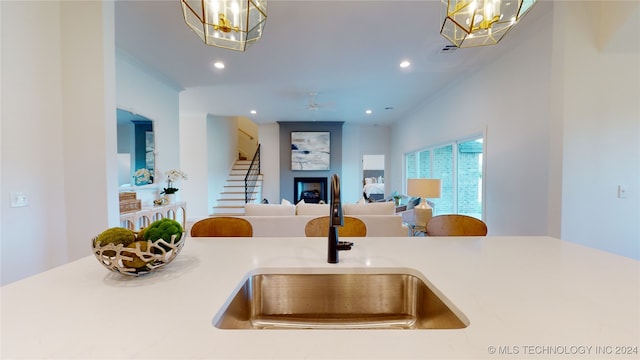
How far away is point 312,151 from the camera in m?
7.45

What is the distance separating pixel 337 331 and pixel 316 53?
329 centimetres

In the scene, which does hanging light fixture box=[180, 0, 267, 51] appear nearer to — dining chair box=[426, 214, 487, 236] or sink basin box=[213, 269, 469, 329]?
sink basin box=[213, 269, 469, 329]

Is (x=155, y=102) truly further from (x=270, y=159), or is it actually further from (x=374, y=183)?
(x=374, y=183)

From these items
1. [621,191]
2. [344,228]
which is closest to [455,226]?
[344,228]

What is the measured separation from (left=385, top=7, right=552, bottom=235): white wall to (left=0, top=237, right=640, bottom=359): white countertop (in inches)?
79.1

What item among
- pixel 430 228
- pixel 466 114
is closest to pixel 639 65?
pixel 466 114

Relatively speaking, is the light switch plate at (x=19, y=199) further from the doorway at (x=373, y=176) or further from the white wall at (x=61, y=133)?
the doorway at (x=373, y=176)

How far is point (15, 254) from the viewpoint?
71.4 inches

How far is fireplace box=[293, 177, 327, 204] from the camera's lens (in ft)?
24.6

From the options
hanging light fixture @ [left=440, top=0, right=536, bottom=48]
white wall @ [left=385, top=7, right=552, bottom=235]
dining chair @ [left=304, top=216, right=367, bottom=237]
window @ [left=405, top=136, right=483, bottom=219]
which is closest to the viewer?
hanging light fixture @ [left=440, top=0, right=536, bottom=48]

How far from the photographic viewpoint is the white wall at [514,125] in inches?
104

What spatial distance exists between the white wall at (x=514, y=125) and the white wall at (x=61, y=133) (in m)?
3.84

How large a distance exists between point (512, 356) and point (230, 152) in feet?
26.5

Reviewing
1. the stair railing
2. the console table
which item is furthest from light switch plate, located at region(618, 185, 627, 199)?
the stair railing
